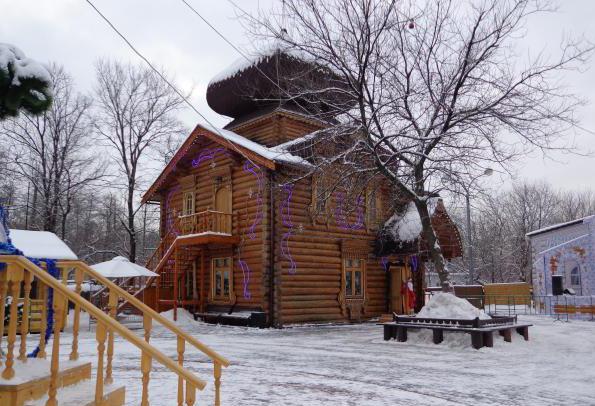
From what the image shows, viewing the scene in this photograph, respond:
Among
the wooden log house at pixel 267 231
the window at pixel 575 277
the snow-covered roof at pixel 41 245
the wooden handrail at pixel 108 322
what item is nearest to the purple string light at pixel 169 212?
the wooden log house at pixel 267 231

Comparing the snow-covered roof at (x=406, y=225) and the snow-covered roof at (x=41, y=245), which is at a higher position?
the snow-covered roof at (x=406, y=225)

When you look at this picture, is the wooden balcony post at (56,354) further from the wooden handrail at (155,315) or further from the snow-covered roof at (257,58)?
the snow-covered roof at (257,58)

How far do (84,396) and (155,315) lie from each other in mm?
964

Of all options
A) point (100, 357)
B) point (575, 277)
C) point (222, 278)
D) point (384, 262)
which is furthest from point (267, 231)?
point (575, 277)

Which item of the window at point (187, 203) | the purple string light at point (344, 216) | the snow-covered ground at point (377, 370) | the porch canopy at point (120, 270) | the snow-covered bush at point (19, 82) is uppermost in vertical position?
the window at point (187, 203)

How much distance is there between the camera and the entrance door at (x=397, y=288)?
22344 millimetres

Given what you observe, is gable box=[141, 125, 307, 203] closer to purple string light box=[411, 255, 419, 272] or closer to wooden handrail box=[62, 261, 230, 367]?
purple string light box=[411, 255, 419, 272]

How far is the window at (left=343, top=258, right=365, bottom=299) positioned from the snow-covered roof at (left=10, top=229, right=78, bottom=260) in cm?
992

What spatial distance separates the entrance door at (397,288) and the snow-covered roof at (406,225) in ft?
6.44

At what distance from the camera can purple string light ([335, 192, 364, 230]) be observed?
65.7 feet

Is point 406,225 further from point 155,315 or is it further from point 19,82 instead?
point 19,82

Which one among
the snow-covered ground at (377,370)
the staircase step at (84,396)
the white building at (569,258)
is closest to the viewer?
the staircase step at (84,396)

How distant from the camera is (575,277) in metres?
26.5

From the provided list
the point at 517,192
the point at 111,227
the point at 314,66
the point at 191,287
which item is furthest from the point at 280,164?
the point at 517,192
